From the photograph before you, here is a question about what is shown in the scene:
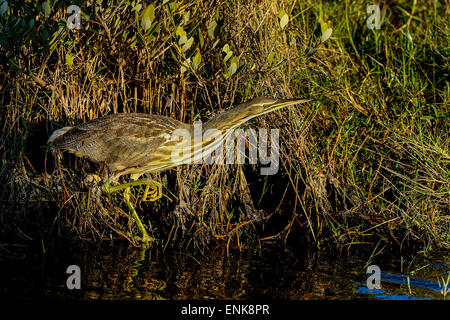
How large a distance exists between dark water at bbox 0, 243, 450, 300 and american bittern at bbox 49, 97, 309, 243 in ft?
1.58

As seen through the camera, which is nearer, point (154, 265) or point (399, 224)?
point (154, 265)

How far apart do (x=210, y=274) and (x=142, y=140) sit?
3.64 feet

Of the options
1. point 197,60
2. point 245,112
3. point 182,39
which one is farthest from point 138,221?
point 182,39

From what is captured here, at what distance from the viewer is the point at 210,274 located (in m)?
4.38

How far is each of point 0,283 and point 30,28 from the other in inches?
61.7

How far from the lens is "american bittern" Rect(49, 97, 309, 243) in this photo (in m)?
4.79

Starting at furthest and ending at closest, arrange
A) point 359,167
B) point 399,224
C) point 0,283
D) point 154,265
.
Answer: point 359,167 < point 399,224 < point 154,265 < point 0,283

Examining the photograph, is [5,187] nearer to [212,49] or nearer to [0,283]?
[0,283]

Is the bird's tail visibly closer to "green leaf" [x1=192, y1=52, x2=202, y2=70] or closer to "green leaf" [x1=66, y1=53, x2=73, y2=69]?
"green leaf" [x1=192, y1=52, x2=202, y2=70]

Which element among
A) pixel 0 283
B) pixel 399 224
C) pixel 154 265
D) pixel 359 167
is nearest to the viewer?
pixel 0 283

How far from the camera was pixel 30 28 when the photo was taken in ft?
13.7

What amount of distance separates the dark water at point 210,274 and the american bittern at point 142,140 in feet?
1.58

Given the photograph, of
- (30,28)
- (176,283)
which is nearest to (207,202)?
(176,283)

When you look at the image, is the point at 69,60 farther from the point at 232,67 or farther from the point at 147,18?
the point at 232,67
